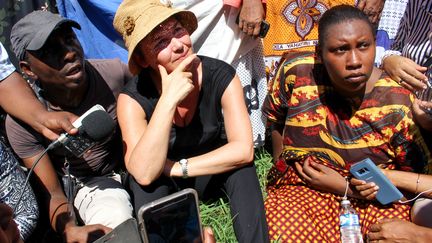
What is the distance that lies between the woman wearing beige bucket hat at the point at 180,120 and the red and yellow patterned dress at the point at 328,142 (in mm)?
325

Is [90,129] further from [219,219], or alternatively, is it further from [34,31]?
[219,219]

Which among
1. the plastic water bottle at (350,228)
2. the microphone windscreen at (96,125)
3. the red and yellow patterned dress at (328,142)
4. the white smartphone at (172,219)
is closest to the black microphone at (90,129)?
the microphone windscreen at (96,125)

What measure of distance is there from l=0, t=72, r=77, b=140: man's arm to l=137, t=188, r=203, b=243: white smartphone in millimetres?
949

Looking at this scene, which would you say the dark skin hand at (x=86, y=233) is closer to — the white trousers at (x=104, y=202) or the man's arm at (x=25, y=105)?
the white trousers at (x=104, y=202)

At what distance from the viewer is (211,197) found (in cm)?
305

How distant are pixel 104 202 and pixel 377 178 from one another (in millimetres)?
1466

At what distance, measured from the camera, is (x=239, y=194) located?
271cm

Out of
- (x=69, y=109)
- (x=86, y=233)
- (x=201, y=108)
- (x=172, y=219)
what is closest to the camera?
(x=172, y=219)

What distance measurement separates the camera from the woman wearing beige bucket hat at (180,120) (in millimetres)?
2578

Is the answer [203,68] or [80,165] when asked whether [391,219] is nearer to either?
[203,68]

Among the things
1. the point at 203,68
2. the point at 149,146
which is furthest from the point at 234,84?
the point at 149,146

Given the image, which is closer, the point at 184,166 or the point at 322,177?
the point at 184,166

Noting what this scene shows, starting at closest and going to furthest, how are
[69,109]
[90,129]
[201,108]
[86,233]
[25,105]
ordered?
1. [90,129]
2. [86,233]
3. [25,105]
4. [201,108]
5. [69,109]

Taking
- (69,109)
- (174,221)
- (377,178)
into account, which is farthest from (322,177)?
(69,109)
